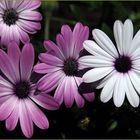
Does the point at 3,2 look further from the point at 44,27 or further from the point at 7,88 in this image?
the point at 44,27

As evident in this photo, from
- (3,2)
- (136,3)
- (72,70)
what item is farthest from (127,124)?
(136,3)

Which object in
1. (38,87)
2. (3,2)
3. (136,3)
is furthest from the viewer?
(136,3)

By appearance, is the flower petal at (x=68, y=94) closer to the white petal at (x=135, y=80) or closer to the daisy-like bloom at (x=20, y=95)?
the daisy-like bloom at (x=20, y=95)

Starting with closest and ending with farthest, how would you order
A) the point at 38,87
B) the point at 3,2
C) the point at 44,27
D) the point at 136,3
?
the point at 38,87
the point at 3,2
the point at 44,27
the point at 136,3

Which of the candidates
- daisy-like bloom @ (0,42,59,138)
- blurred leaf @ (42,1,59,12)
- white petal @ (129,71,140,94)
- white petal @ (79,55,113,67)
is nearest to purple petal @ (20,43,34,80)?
daisy-like bloom @ (0,42,59,138)

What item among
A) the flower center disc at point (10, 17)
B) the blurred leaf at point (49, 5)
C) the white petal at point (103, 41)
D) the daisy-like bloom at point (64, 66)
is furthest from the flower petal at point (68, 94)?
the blurred leaf at point (49, 5)

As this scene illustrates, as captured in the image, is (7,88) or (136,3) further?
(136,3)

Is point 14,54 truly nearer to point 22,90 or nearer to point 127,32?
point 22,90

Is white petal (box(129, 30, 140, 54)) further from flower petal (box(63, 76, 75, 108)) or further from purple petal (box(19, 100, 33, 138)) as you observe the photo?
purple petal (box(19, 100, 33, 138))
